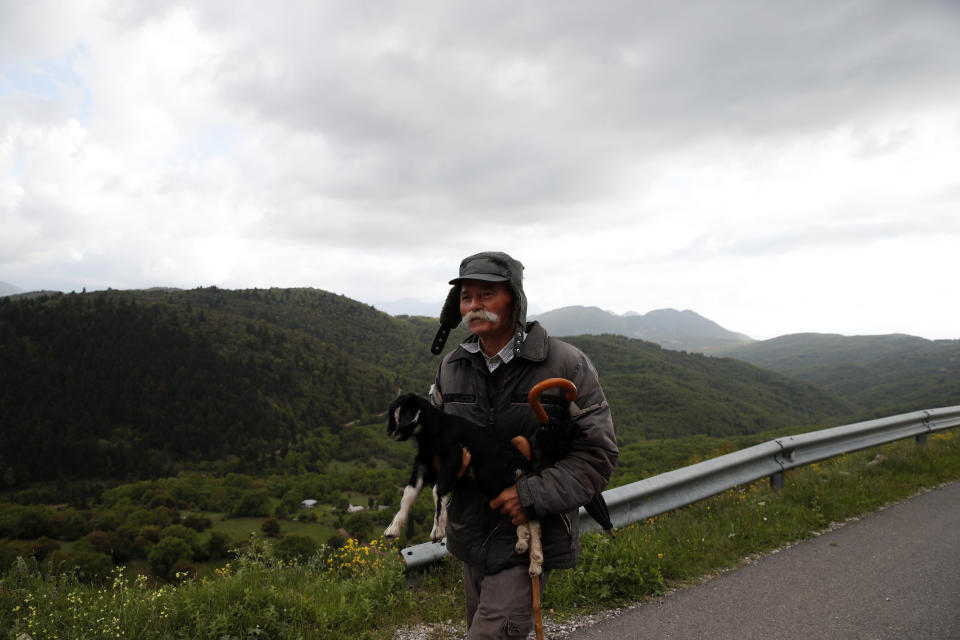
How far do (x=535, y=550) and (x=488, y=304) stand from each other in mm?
1053

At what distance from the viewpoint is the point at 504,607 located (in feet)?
6.59

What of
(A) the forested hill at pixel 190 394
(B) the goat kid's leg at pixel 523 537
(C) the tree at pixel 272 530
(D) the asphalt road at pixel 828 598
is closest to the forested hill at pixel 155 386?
(A) the forested hill at pixel 190 394

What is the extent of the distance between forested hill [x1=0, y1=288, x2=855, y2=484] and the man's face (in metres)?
87.0

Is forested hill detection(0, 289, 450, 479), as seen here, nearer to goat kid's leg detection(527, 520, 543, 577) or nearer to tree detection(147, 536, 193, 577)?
tree detection(147, 536, 193, 577)

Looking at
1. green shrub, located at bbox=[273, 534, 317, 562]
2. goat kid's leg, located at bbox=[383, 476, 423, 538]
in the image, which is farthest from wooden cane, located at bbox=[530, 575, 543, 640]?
green shrub, located at bbox=[273, 534, 317, 562]

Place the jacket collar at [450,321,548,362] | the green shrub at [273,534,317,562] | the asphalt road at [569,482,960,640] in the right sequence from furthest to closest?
the green shrub at [273,534,317,562]
the asphalt road at [569,482,960,640]
the jacket collar at [450,321,548,362]

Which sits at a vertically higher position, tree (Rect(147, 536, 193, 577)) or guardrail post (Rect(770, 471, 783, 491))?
guardrail post (Rect(770, 471, 783, 491))

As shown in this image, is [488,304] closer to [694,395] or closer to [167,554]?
[167,554]

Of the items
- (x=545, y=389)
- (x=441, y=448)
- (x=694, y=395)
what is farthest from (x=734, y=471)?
(x=694, y=395)

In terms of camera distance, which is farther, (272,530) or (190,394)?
(190,394)

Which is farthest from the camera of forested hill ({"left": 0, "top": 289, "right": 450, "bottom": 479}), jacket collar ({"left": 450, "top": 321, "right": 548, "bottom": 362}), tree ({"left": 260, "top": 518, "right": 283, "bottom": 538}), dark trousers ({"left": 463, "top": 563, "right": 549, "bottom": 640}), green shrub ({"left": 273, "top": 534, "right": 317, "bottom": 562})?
forested hill ({"left": 0, "top": 289, "right": 450, "bottom": 479})

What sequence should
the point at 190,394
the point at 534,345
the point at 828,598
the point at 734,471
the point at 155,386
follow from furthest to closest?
the point at 190,394 → the point at 155,386 → the point at 734,471 → the point at 828,598 → the point at 534,345

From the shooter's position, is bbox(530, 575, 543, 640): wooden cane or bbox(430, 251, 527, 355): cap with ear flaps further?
bbox(430, 251, 527, 355): cap with ear flaps

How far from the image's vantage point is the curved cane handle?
190cm
